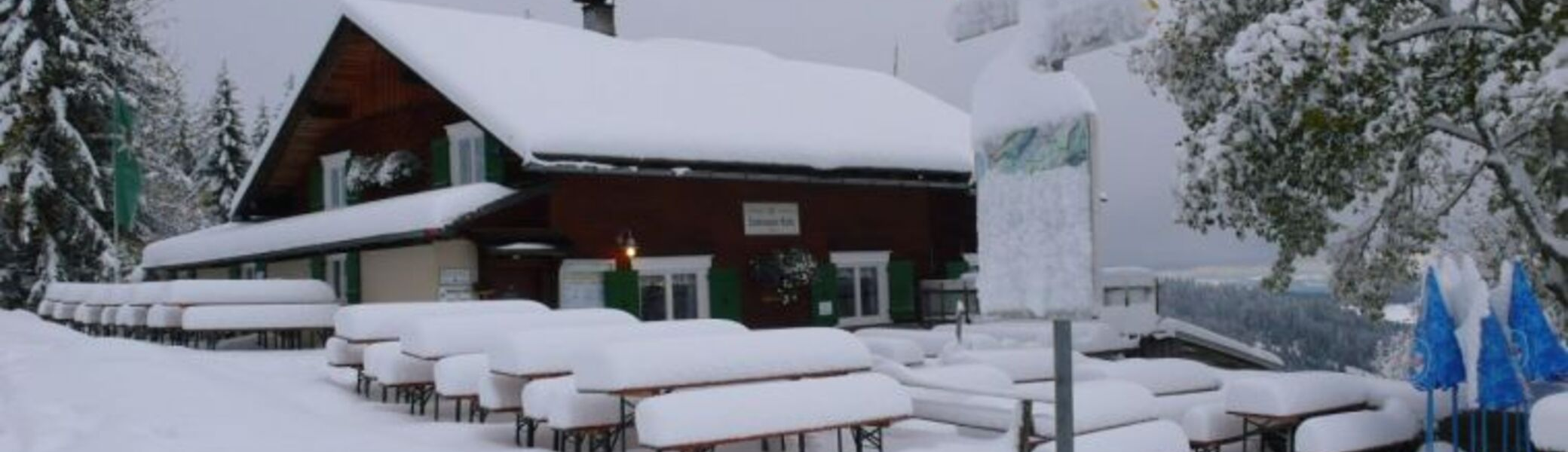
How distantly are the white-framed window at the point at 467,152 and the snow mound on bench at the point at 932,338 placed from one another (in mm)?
7157

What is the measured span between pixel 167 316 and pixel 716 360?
1349 centimetres

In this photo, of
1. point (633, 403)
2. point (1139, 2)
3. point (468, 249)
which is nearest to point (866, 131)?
point (468, 249)

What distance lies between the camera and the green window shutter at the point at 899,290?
23.1 m

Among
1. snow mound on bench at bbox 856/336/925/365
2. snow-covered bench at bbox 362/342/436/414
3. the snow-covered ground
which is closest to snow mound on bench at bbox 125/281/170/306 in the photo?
the snow-covered ground

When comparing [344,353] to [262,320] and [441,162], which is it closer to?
[262,320]

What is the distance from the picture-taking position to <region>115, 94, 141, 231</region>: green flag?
2497 cm

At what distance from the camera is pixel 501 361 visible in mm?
10539

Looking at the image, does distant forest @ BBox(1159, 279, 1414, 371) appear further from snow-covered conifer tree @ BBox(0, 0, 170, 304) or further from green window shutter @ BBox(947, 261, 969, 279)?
snow-covered conifer tree @ BBox(0, 0, 170, 304)

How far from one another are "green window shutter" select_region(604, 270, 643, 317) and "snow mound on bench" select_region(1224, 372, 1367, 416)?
32.9 ft

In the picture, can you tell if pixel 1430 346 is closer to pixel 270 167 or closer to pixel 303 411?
pixel 303 411

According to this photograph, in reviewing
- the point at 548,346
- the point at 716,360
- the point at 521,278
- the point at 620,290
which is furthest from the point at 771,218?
the point at 716,360

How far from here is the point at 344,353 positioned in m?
14.4

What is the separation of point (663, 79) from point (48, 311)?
14.3 m

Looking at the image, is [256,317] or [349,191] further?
[349,191]
